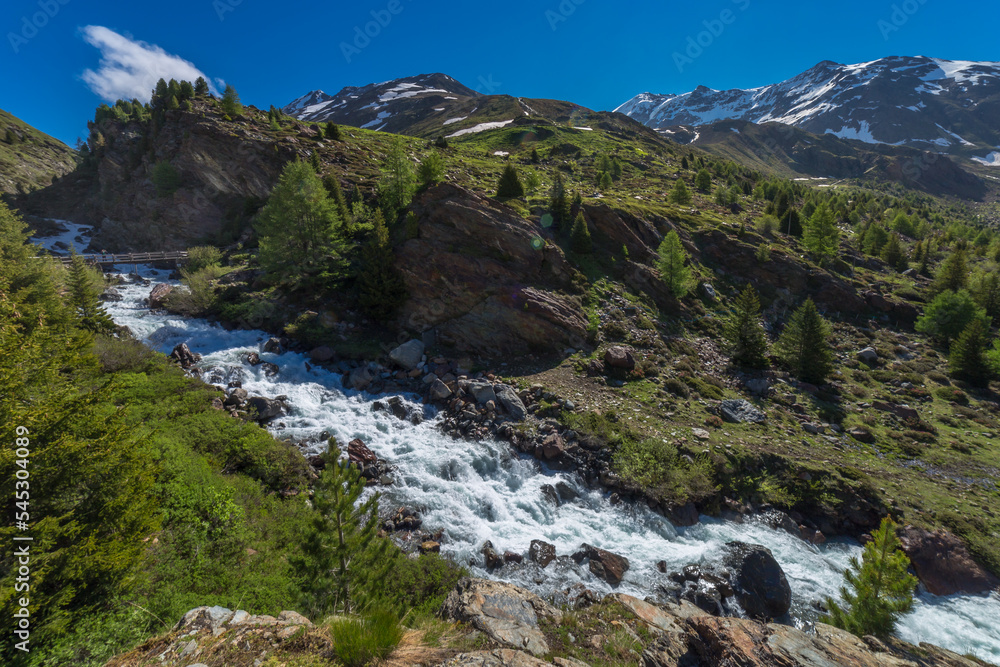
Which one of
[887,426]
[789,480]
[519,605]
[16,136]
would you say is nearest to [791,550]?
[789,480]

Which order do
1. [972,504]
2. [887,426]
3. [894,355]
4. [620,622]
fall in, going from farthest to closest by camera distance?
[894,355]
[887,426]
[972,504]
[620,622]

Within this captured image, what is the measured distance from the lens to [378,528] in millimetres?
11992

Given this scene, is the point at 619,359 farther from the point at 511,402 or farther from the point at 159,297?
the point at 159,297

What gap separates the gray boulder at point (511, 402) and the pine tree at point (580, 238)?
1833cm

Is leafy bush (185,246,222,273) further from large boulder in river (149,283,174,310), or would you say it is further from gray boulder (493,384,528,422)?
gray boulder (493,384,528,422)

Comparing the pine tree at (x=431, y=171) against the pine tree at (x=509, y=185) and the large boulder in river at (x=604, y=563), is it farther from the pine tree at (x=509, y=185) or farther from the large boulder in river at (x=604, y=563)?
the large boulder in river at (x=604, y=563)

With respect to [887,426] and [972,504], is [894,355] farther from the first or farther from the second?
[972,504]

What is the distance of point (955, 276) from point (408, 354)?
59.9 metres

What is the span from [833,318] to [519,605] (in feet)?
143

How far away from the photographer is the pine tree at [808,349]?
24.2 meters

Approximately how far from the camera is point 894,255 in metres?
47.9

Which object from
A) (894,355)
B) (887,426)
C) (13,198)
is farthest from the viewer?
(13,198)

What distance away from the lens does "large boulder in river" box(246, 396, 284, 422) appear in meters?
16.3

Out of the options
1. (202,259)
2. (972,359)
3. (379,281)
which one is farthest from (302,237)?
(972,359)
